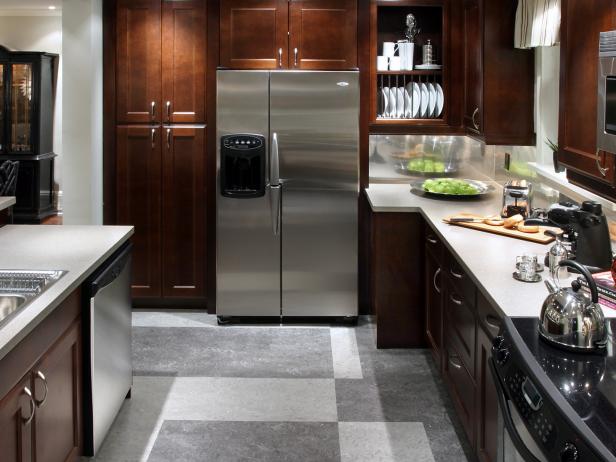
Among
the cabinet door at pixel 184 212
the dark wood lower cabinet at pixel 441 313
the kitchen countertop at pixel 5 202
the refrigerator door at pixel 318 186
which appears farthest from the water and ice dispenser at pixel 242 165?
the kitchen countertop at pixel 5 202

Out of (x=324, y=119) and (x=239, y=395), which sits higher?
(x=324, y=119)

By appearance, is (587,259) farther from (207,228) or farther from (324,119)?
(207,228)

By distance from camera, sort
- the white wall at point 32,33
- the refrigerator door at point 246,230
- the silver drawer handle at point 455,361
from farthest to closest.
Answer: the white wall at point 32,33
the refrigerator door at point 246,230
the silver drawer handle at point 455,361

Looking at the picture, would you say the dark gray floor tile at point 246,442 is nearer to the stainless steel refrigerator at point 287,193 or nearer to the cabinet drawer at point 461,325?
the cabinet drawer at point 461,325

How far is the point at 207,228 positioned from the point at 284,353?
43.3 inches

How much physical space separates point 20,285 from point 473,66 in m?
2.87

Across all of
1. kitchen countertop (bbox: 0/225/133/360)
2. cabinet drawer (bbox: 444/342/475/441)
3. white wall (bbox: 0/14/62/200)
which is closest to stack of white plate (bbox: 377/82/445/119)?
cabinet drawer (bbox: 444/342/475/441)

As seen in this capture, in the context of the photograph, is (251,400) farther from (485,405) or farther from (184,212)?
(184,212)

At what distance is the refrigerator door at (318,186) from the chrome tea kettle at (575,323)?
2.99m

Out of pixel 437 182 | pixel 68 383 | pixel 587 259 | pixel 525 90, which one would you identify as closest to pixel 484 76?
pixel 525 90

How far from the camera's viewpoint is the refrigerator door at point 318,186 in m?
4.85

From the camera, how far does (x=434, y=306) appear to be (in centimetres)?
414

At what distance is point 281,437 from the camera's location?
3395 mm

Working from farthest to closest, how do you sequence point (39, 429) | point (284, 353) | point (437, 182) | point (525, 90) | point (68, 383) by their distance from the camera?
point (437, 182), point (284, 353), point (525, 90), point (68, 383), point (39, 429)
